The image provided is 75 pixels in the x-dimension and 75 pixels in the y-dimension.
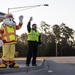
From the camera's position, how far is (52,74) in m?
11.2

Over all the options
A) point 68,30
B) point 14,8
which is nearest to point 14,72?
point 14,8

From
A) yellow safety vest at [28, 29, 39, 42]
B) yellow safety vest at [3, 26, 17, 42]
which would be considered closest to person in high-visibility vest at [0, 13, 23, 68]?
yellow safety vest at [3, 26, 17, 42]

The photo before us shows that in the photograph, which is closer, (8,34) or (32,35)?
(8,34)

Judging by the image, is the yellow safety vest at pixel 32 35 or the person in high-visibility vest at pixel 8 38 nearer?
the person in high-visibility vest at pixel 8 38

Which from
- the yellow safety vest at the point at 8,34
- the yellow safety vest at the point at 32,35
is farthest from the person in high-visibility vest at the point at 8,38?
the yellow safety vest at the point at 32,35

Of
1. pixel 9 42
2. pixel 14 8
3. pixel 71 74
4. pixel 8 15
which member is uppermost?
pixel 14 8

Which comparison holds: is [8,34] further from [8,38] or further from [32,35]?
[32,35]

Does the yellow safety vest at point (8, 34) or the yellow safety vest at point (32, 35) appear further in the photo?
the yellow safety vest at point (32, 35)

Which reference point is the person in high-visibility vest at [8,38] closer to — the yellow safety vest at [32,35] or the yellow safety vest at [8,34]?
the yellow safety vest at [8,34]

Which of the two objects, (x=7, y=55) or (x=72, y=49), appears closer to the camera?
(x=7, y=55)

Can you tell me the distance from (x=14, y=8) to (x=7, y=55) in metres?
21.8

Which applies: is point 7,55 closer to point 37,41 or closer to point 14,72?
point 14,72

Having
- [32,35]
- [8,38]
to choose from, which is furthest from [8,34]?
[32,35]

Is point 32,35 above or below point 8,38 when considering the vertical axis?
above
